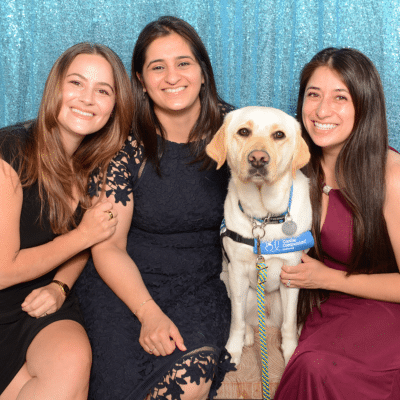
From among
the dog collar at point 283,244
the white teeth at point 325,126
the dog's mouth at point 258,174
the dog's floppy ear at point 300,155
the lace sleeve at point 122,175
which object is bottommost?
the dog collar at point 283,244

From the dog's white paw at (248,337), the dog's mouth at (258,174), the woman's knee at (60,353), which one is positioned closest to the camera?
the woman's knee at (60,353)

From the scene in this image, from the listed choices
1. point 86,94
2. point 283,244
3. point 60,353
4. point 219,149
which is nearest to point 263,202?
point 283,244

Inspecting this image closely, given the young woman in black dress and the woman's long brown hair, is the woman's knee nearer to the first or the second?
the young woman in black dress

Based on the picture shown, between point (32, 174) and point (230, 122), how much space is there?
35.6 inches

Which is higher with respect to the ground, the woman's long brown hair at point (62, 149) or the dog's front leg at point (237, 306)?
the woman's long brown hair at point (62, 149)

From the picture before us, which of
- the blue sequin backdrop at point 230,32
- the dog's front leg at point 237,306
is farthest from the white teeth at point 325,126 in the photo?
the blue sequin backdrop at point 230,32

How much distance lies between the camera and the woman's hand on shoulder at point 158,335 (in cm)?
155

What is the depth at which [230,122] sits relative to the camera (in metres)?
1.76

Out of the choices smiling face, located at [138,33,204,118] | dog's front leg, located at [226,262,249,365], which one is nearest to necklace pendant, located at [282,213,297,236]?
dog's front leg, located at [226,262,249,365]

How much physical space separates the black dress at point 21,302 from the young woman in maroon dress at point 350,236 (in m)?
1.05

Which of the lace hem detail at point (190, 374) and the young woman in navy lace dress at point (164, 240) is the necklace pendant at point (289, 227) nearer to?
the young woman in navy lace dress at point (164, 240)

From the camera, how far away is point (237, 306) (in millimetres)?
1863

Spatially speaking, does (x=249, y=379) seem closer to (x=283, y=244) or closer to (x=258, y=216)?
(x=283, y=244)

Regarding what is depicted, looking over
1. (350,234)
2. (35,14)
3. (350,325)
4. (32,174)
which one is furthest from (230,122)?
→ (35,14)
